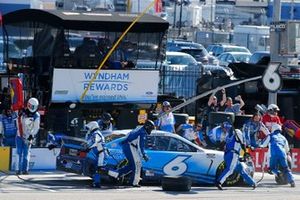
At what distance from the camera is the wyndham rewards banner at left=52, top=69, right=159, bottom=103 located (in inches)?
846

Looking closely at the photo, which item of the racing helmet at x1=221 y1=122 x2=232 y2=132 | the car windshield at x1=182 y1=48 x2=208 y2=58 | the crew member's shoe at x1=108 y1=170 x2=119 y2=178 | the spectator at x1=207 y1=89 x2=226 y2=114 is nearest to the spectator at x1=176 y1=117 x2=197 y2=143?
the racing helmet at x1=221 y1=122 x2=232 y2=132

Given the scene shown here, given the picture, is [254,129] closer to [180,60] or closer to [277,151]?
[277,151]

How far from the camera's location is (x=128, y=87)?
22609 millimetres

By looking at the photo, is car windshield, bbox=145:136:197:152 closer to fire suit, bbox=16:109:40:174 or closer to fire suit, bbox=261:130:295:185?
fire suit, bbox=261:130:295:185

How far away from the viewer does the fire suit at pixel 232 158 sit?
1836 cm

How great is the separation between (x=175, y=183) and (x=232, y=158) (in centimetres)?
166

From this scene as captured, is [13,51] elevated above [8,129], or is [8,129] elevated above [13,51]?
[13,51]

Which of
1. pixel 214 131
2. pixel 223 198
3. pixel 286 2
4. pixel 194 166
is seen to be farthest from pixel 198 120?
pixel 286 2

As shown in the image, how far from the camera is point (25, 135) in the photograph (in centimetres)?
1922

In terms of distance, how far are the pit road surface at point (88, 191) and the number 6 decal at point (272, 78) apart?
134 inches

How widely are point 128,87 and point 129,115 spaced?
0.74 meters

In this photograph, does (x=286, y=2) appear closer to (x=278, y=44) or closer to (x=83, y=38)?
(x=278, y=44)

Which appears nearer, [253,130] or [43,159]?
[43,159]

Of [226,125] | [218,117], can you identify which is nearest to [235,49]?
[218,117]
